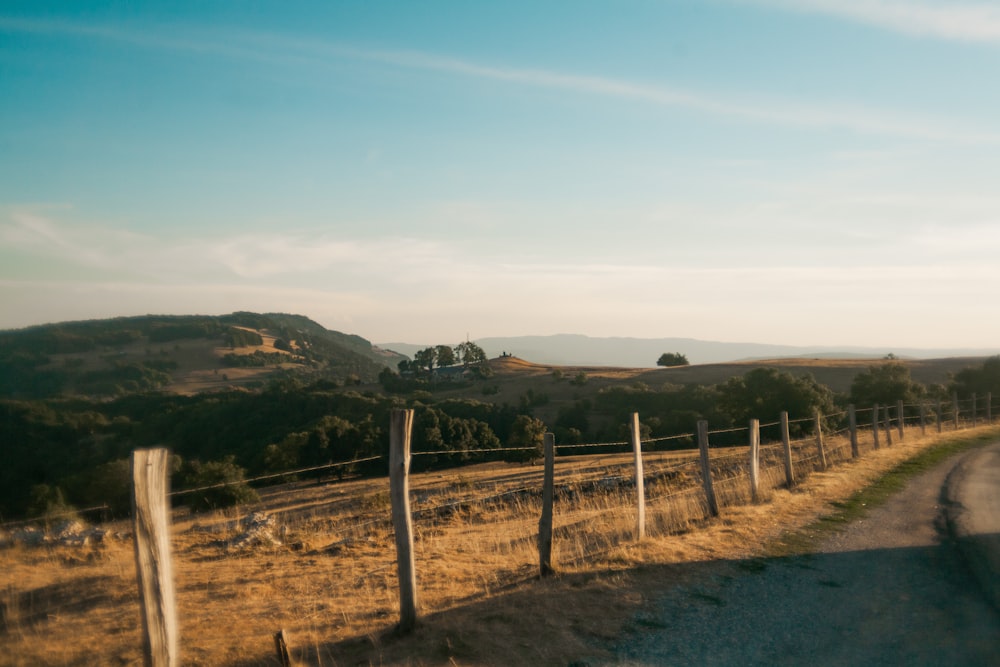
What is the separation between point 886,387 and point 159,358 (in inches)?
4137

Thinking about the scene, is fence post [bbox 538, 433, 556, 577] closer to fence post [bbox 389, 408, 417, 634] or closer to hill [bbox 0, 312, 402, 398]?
fence post [bbox 389, 408, 417, 634]

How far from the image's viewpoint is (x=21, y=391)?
7494 centimetres

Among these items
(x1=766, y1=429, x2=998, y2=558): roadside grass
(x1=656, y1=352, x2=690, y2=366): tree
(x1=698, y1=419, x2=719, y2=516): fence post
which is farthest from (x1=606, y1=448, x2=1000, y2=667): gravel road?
(x1=656, y1=352, x2=690, y2=366): tree


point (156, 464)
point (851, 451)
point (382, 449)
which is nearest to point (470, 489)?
point (851, 451)

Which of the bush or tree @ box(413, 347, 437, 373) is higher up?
tree @ box(413, 347, 437, 373)

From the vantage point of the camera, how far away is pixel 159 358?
109 metres

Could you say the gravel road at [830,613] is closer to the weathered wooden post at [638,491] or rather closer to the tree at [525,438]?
the weathered wooden post at [638,491]

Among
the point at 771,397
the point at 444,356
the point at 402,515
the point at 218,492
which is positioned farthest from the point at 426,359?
the point at 402,515

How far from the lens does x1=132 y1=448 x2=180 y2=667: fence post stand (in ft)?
14.4

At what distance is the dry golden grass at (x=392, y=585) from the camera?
19.8ft

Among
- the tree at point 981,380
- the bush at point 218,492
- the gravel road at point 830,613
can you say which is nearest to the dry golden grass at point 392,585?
the gravel road at point 830,613

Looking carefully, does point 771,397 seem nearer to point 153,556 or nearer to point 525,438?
point 525,438

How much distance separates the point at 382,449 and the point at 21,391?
190ft

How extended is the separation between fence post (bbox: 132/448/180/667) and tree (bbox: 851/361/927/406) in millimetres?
44625
